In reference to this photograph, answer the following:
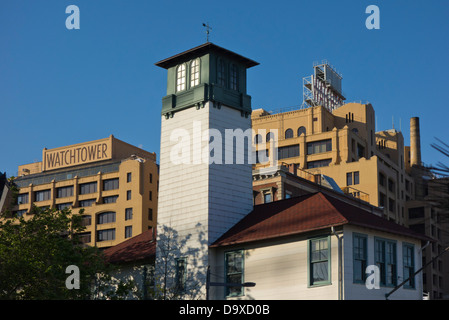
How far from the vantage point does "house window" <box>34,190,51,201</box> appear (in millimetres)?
131500

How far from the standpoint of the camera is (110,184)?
124125mm

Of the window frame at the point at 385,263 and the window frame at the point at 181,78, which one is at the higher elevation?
the window frame at the point at 181,78

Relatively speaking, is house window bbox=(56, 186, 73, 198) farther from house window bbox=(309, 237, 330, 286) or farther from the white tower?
house window bbox=(309, 237, 330, 286)

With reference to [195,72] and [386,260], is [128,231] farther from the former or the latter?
[386,260]

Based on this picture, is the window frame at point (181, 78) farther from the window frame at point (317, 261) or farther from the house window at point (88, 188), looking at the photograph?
the house window at point (88, 188)

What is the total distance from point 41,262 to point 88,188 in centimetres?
9297

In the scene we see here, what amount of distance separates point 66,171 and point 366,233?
105435 millimetres

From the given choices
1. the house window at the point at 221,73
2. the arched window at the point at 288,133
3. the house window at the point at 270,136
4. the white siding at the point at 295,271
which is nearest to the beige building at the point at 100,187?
the house window at the point at 270,136

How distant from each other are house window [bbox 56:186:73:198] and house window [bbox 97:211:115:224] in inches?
407

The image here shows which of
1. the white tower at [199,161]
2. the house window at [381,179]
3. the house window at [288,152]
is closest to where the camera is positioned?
the white tower at [199,161]

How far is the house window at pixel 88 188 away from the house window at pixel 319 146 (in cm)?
4064

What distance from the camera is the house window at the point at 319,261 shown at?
1344 inches

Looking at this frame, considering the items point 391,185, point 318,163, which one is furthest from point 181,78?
point 391,185

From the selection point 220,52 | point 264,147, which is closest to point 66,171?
point 264,147
